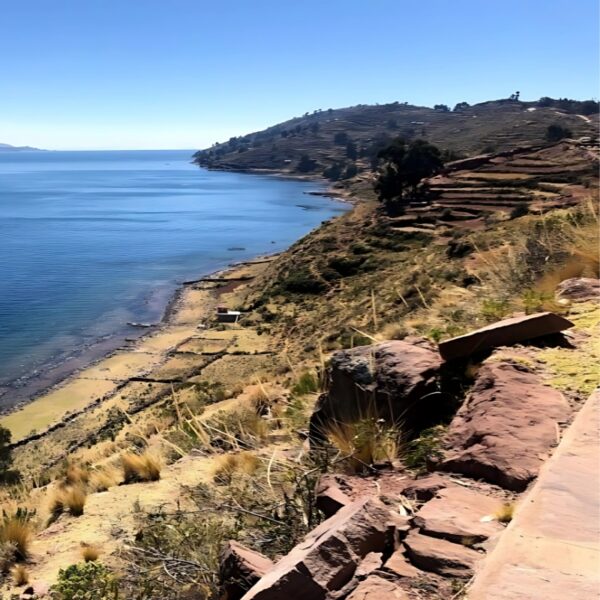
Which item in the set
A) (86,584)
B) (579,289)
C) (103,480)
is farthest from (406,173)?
(86,584)

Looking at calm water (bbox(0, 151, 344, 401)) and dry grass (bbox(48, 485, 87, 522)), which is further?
calm water (bbox(0, 151, 344, 401))

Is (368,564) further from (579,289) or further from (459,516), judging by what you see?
(579,289)

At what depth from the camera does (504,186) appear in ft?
183

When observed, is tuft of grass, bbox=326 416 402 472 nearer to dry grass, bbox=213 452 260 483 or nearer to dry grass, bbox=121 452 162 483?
dry grass, bbox=213 452 260 483

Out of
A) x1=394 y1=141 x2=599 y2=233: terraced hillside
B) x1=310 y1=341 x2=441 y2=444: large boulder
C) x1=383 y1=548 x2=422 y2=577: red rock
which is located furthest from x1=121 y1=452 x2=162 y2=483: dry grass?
x1=394 y1=141 x2=599 y2=233: terraced hillside

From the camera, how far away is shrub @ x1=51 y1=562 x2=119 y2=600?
4078 mm

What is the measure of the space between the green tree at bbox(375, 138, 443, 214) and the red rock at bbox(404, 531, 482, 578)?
2254 inches

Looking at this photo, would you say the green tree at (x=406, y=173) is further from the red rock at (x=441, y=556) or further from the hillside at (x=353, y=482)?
the red rock at (x=441, y=556)

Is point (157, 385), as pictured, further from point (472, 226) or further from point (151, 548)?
point (472, 226)

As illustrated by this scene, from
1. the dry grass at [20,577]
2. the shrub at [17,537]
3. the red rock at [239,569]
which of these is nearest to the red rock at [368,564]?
the red rock at [239,569]

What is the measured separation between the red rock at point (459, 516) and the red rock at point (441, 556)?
0.24ft

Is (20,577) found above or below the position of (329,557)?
below

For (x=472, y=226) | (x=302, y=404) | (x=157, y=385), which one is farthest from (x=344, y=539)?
(x=472, y=226)

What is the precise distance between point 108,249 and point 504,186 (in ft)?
156
